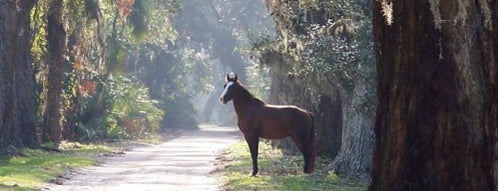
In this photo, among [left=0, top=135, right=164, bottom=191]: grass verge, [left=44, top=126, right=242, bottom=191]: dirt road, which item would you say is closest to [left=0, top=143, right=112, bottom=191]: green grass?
[left=0, top=135, right=164, bottom=191]: grass verge

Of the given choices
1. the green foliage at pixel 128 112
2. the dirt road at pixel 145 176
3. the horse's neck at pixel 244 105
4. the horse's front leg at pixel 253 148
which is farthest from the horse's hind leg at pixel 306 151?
the green foliage at pixel 128 112

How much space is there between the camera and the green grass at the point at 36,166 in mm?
17956

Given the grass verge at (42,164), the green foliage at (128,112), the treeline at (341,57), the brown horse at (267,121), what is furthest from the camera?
the green foliage at (128,112)

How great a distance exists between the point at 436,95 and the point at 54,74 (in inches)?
933

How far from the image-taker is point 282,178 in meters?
19.4

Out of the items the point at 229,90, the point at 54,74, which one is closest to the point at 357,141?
the point at 229,90

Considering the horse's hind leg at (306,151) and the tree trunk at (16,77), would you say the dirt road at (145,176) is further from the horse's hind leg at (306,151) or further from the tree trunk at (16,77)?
the tree trunk at (16,77)

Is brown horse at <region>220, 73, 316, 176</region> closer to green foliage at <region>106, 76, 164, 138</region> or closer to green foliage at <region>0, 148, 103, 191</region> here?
green foliage at <region>0, 148, 103, 191</region>

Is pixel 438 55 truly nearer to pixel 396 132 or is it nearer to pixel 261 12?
pixel 396 132

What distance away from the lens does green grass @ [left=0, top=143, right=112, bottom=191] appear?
1796 centimetres

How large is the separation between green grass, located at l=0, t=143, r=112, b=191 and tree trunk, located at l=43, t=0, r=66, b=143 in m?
0.89

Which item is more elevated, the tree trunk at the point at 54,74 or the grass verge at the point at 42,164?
the tree trunk at the point at 54,74

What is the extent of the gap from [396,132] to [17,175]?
36.5ft

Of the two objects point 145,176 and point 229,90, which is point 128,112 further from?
point 145,176
